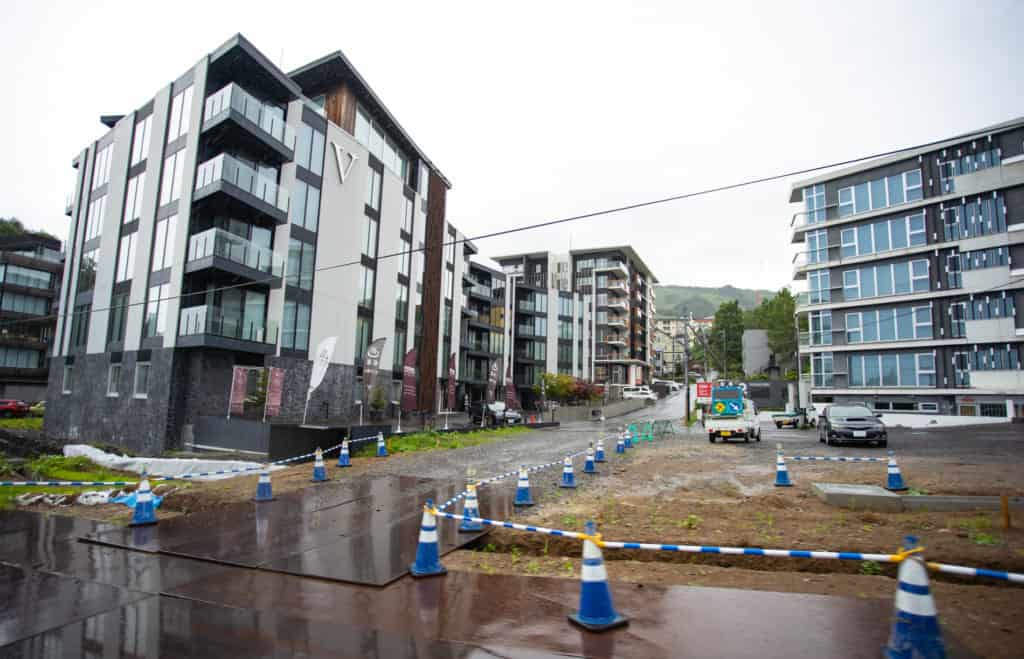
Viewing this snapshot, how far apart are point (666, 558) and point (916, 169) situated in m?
40.8

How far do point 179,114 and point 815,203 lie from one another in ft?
143

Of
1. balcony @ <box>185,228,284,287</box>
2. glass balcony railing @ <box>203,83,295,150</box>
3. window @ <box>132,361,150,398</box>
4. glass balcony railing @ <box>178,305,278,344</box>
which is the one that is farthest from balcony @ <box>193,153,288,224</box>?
window @ <box>132,361,150,398</box>

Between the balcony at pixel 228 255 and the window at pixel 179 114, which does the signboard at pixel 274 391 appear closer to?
the balcony at pixel 228 255

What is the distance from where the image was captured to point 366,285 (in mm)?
31016

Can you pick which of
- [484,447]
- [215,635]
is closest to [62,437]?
[484,447]

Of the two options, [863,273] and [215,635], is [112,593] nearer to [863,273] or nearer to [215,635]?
[215,635]

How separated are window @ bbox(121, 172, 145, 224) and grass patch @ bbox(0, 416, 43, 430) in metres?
18.6

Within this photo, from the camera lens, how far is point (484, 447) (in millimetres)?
22672

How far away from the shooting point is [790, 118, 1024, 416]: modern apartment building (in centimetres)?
3038

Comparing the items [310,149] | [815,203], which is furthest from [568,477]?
[815,203]

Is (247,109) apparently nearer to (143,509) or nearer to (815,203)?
(143,509)

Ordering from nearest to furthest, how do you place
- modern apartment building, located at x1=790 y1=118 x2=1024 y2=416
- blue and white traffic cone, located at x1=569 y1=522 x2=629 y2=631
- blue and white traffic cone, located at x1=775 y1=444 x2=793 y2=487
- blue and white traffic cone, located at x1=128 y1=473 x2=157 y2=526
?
1. blue and white traffic cone, located at x1=569 y1=522 x2=629 y2=631
2. blue and white traffic cone, located at x1=128 y1=473 x2=157 y2=526
3. blue and white traffic cone, located at x1=775 y1=444 x2=793 y2=487
4. modern apartment building, located at x1=790 y1=118 x2=1024 y2=416

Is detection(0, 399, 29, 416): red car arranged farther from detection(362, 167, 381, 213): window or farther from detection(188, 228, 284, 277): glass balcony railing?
detection(362, 167, 381, 213): window

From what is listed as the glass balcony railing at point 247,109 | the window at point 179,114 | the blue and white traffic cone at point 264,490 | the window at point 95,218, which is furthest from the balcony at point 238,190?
the blue and white traffic cone at point 264,490
